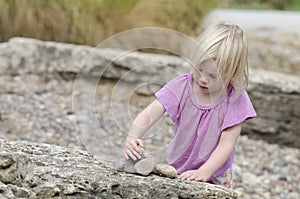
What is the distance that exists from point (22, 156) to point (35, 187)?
12 cm

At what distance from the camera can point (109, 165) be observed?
6.22 feet

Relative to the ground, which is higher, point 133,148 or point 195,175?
point 133,148

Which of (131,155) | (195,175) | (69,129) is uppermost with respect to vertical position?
(131,155)

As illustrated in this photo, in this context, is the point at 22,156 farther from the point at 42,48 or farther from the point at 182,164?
the point at 42,48

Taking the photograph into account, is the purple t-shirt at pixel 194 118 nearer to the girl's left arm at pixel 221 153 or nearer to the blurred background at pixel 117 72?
the girl's left arm at pixel 221 153

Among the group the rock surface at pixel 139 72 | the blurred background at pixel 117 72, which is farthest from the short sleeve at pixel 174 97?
the rock surface at pixel 139 72

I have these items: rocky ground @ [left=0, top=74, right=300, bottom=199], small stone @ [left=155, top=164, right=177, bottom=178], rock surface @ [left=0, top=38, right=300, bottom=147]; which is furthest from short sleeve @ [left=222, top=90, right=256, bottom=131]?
rock surface @ [left=0, top=38, right=300, bottom=147]

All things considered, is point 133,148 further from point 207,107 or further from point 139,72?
point 139,72

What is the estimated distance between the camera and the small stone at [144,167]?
71.8 inches

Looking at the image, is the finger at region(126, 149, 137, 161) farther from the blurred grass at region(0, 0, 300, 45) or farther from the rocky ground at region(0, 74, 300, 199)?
the blurred grass at region(0, 0, 300, 45)

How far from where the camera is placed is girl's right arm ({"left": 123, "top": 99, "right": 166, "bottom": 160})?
1885mm

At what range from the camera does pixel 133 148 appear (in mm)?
1894

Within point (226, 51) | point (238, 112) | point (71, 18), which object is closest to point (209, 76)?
point (226, 51)

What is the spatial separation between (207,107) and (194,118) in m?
0.06
